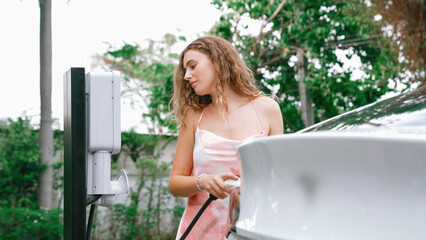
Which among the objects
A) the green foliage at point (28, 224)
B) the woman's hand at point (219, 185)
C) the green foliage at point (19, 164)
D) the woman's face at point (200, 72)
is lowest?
the green foliage at point (28, 224)

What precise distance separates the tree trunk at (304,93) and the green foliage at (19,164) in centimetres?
408

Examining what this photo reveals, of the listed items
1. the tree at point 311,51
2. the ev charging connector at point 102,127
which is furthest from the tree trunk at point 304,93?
the ev charging connector at point 102,127

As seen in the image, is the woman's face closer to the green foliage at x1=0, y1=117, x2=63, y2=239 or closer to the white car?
the white car

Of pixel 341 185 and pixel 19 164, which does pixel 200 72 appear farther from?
pixel 19 164

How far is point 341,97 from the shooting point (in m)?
8.19

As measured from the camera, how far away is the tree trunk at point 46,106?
22.2ft

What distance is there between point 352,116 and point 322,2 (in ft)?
21.8

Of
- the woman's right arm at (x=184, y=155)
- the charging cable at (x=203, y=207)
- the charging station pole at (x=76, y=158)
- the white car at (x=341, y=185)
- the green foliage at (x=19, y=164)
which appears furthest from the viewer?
the green foliage at (x=19, y=164)

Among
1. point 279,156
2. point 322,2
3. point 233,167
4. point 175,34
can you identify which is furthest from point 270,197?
point 175,34

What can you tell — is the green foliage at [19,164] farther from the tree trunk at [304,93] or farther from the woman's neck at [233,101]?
the woman's neck at [233,101]

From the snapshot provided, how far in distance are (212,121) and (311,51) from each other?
583 centimetres

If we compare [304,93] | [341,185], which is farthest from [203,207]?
[304,93]

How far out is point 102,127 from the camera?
2.02m

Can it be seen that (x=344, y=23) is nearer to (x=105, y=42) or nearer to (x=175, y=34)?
(x=175, y=34)
